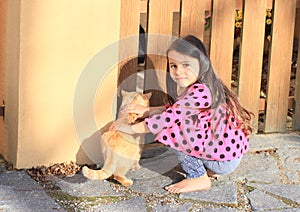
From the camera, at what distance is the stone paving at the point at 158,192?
11.1 ft

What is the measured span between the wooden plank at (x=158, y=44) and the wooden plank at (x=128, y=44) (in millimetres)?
90

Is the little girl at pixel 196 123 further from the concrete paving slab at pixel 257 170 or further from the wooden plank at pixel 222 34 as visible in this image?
the wooden plank at pixel 222 34

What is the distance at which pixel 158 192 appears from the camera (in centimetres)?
356

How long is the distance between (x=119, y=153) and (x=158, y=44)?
0.79 metres

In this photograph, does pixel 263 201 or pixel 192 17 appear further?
pixel 192 17

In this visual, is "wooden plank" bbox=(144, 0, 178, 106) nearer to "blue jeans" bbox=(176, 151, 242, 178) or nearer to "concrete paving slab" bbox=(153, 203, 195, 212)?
"blue jeans" bbox=(176, 151, 242, 178)

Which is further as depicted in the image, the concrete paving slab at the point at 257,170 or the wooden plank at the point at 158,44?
the wooden plank at the point at 158,44

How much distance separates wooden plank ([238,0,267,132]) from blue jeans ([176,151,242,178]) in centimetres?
82

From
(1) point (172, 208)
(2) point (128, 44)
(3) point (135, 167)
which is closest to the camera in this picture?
(1) point (172, 208)

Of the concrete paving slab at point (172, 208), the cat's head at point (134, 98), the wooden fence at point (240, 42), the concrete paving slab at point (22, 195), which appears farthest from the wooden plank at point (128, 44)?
the concrete paving slab at point (172, 208)

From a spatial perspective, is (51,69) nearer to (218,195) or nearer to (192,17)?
(192,17)

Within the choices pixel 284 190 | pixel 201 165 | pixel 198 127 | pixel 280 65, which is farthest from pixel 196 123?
pixel 280 65

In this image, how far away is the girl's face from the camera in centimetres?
365

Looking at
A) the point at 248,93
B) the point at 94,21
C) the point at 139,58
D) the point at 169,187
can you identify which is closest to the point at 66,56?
the point at 94,21
